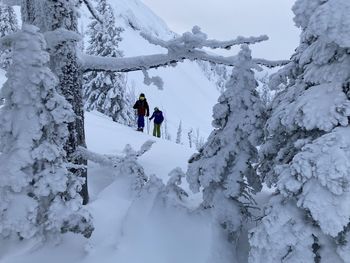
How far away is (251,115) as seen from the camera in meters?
6.42

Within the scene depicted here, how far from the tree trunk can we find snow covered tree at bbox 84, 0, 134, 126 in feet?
82.4

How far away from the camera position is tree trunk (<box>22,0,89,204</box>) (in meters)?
7.09

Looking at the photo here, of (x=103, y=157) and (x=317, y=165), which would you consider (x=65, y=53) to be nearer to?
(x=103, y=157)

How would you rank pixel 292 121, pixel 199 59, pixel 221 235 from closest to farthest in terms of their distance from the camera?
pixel 292 121, pixel 221 235, pixel 199 59

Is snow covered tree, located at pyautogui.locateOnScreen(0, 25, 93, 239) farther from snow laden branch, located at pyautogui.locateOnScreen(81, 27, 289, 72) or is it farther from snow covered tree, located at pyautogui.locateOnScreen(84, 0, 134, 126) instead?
snow covered tree, located at pyautogui.locateOnScreen(84, 0, 134, 126)

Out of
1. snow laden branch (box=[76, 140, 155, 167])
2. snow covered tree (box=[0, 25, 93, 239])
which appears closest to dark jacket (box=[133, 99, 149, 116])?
snow laden branch (box=[76, 140, 155, 167])

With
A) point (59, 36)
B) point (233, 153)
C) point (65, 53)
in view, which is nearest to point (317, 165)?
point (233, 153)

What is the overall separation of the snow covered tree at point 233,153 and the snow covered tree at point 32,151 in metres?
1.80

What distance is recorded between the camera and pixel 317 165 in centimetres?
446

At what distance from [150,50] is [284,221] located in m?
186

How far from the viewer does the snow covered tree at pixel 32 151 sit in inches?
221

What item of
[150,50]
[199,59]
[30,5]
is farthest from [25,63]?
[150,50]

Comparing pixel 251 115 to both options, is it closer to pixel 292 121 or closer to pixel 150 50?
pixel 292 121

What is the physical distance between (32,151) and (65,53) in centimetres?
215
